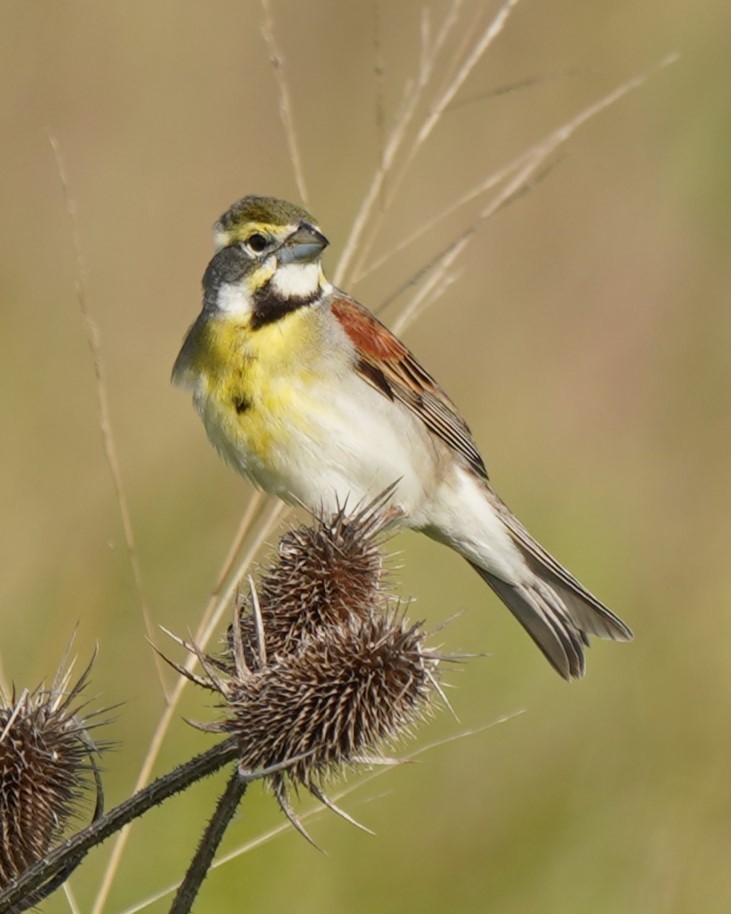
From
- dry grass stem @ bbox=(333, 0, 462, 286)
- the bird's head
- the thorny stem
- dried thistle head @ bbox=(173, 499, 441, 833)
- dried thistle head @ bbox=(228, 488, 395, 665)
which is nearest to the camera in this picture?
the thorny stem

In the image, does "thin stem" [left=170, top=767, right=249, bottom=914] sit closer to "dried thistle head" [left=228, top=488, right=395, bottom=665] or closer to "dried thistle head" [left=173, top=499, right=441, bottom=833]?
"dried thistle head" [left=173, top=499, right=441, bottom=833]

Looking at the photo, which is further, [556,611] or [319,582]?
[556,611]

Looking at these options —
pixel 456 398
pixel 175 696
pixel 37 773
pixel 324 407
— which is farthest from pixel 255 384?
pixel 456 398

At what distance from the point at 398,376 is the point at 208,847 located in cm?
251

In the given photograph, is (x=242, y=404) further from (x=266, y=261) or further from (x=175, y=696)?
(x=175, y=696)

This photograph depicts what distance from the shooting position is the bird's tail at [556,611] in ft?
16.8

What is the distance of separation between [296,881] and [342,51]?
5.19 meters

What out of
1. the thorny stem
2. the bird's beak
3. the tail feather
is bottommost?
the tail feather

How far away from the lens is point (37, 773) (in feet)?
10.4

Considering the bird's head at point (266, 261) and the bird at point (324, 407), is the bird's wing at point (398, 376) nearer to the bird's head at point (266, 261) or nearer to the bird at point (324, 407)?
the bird at point (324, 407)

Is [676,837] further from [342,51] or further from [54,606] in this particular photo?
[342,51]

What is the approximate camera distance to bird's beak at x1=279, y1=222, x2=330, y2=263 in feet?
15.1

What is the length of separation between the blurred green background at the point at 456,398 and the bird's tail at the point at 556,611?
1.69 feet

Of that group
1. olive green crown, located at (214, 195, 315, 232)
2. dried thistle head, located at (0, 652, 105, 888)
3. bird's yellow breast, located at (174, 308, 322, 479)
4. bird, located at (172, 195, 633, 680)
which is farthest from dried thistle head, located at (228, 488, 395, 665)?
olive green crown, located at (214, 195, 315, 232)
